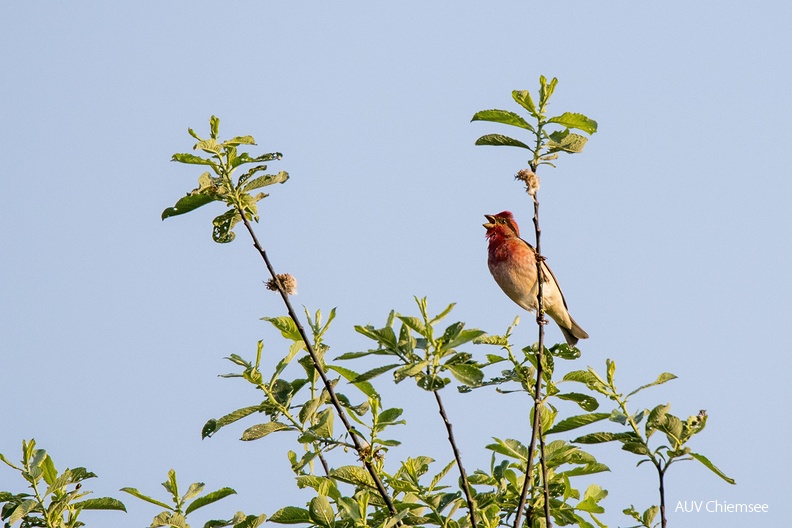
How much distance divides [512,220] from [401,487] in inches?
214

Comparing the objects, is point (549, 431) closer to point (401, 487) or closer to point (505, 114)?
point (401, 487)

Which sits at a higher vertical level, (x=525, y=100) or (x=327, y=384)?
(x=525, y=100)

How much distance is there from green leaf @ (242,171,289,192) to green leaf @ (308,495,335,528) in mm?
1333

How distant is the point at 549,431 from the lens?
3.97m

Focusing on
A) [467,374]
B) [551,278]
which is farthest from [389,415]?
[551,278]

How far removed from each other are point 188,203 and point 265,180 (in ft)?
1.11

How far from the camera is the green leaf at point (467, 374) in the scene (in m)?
3.43

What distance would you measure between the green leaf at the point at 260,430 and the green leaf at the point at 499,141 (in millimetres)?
1510

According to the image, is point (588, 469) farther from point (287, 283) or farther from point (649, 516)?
point (287, 283)

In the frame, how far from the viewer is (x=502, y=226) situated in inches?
350

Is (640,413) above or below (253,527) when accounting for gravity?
above

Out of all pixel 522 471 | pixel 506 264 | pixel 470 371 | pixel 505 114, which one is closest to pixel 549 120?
pixel 505 114

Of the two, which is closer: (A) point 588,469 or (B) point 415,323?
(B) point 415,323

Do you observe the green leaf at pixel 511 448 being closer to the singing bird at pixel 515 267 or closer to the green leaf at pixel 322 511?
the green leaf at pixel 322 511
